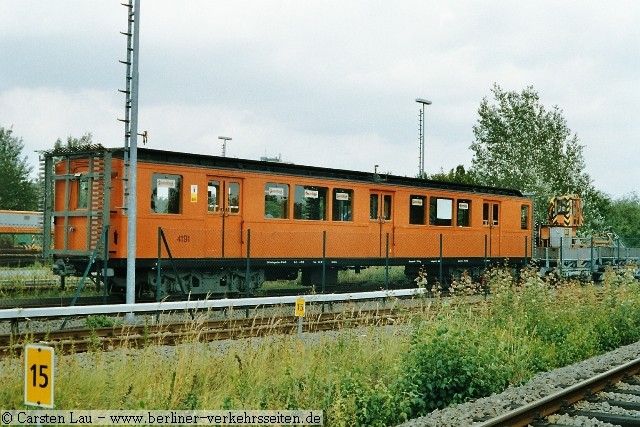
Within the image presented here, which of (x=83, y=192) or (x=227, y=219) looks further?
(x=227, y=219)

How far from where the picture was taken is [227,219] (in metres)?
18.8

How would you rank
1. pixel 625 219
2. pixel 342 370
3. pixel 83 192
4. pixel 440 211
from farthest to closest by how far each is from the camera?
pixel 625 219 < pixel 440 211 < pixel 83 192 < pixel 342 370

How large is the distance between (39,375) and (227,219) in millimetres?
13462

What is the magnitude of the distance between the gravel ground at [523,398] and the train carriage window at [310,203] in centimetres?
1000

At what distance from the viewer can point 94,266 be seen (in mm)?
17875

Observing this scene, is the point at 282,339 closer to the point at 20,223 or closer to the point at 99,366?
the point at 99,366

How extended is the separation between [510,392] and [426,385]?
997 millimetres

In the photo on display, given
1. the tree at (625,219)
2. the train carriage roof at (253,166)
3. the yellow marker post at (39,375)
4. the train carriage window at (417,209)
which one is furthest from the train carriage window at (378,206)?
the tree at (625,219)

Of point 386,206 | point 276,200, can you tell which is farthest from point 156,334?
point 386,206

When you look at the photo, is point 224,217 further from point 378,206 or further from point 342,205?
point 378,206

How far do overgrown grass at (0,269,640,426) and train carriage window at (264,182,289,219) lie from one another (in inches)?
283

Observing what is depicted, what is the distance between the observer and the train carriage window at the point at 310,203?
2011 centimetres

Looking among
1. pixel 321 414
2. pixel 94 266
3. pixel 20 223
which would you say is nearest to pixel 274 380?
pixel 321 414

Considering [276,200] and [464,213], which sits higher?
[276,200]
